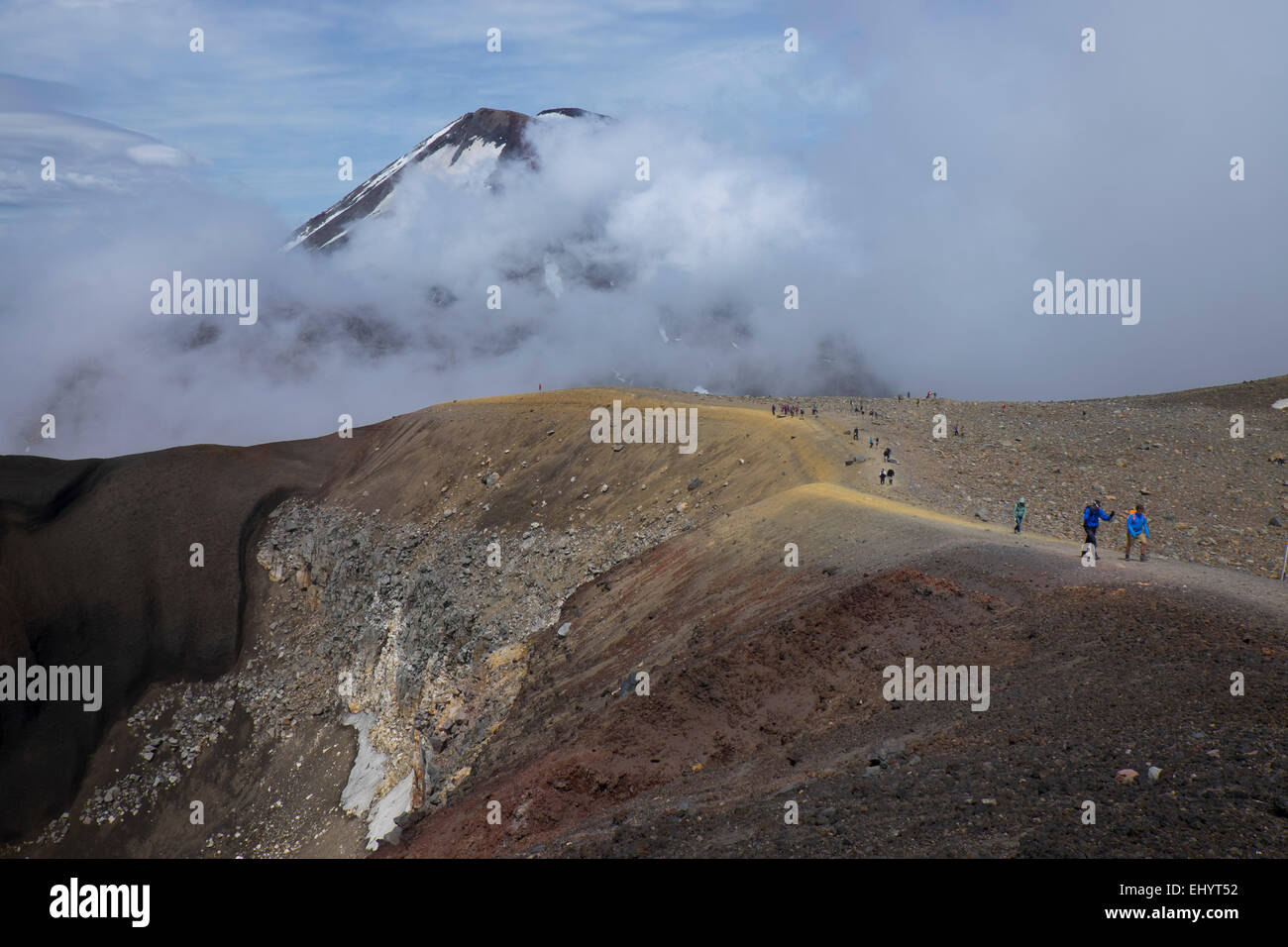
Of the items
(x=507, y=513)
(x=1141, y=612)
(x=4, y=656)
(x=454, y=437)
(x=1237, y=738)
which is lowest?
(x=4, y=656)

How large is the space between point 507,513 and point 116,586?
19.8 meters

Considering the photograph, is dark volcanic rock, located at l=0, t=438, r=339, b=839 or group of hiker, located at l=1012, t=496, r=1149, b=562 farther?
dark volcanic rock, located at l=0, t=438, r=339, b=839

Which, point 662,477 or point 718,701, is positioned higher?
point 662,477

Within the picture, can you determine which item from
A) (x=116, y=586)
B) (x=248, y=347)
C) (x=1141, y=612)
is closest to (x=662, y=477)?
(x=1141, y=612)

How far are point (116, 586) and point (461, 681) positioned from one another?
22.0 metres

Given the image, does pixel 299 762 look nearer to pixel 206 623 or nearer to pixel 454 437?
pixel 206 623

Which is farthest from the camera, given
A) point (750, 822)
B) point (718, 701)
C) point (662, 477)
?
point (662, 477)

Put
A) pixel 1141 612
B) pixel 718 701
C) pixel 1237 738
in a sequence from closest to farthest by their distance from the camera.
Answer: pixel 1237 738, pixel 1141 612, pixel 718 701

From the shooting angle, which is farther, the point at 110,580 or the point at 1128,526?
the point at 110,580

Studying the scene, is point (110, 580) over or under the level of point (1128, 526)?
under

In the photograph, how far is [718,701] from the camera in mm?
14938

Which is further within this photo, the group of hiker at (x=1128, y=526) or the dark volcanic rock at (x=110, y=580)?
the dark volcanic rock at (x=110, y=580)

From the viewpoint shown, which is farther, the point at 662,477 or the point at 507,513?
the point at 507,513
